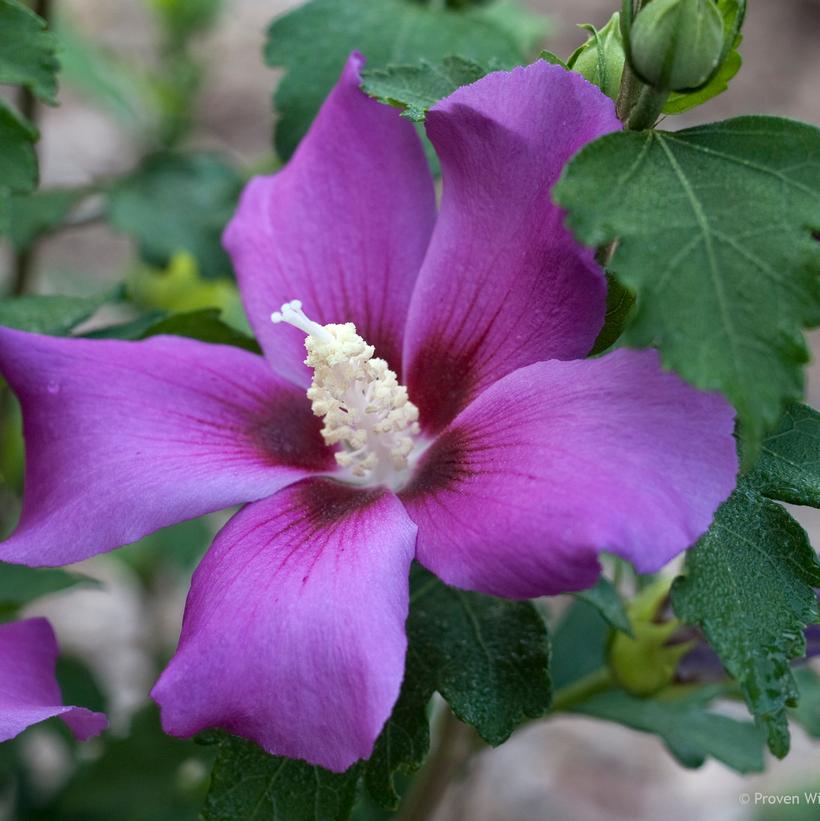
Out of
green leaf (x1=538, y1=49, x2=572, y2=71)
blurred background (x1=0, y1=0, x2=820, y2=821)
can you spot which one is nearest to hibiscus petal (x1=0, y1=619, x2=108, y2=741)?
blurred background (x1=0, y1=0, x2=820, y2=821)

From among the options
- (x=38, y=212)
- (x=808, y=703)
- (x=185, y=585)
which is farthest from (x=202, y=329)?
(x=185, y=585)

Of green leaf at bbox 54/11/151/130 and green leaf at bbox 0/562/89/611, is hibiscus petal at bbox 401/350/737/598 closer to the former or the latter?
green leaf at bbox 0/562/89/611

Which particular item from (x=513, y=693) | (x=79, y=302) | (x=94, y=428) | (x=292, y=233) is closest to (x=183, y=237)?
(x=79, y=302)

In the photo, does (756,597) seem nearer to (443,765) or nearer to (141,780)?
(443,765)

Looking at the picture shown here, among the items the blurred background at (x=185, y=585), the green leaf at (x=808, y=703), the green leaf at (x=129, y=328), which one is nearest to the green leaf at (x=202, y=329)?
the green leaf at (x=129, y=328)

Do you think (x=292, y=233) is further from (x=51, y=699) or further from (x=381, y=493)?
(x=51, y=699)
